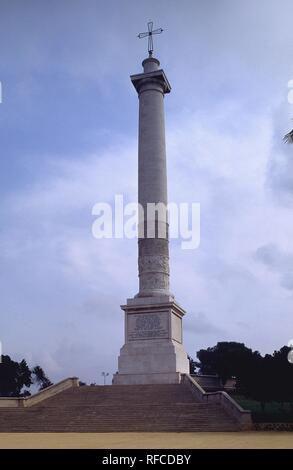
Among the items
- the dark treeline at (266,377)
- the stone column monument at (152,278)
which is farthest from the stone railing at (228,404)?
the stone column monument at (152,278)

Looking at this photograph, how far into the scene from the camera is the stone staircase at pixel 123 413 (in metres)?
19.3

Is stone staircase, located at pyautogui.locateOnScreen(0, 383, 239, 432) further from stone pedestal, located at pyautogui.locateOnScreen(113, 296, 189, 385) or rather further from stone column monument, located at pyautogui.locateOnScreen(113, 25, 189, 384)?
stone column monument, located at pyautogui.locateOnScreen(113, 25, 189, 384)

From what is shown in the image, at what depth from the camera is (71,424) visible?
66.9 ft

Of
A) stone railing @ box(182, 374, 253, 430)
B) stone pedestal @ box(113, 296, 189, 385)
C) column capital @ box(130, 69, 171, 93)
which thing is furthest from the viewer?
column capital @ box(130, 69, 171, 93)

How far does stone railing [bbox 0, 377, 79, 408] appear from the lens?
80.9 feet

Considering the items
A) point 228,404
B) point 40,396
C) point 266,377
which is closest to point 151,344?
point 40,396

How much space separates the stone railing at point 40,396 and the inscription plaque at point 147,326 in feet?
13.5

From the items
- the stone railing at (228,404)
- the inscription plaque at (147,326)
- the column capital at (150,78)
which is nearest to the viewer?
the stone railing at (228,404)

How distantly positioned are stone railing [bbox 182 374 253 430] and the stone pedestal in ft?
9.98

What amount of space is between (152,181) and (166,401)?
46.1 ft

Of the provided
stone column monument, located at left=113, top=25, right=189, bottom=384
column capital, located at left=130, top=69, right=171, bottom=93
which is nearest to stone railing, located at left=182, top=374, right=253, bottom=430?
stone column monument, located at left=113, top=25, right=189, bottom=384

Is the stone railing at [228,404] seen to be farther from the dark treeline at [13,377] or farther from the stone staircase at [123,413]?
the dark treeline at [13,377]
